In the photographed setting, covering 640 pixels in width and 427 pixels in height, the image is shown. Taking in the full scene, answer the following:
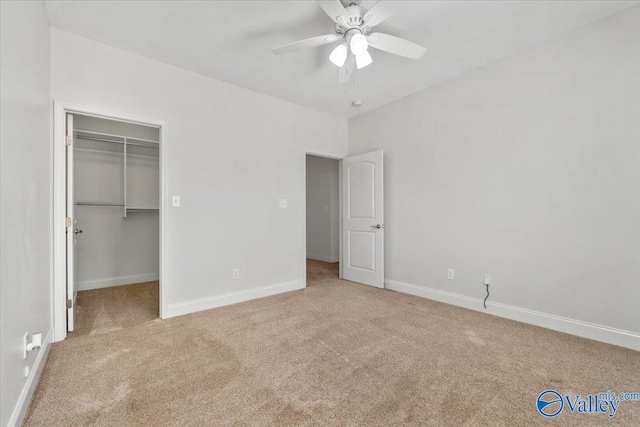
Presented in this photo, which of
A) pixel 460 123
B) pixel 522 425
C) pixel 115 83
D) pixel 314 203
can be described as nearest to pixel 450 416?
pixel 522 425

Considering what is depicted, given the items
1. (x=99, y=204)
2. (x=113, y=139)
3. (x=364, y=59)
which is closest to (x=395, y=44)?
(x=364, y=59)

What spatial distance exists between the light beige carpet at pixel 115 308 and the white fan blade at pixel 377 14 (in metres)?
3.28

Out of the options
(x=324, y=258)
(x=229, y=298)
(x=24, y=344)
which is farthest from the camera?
(x=324, y=258)

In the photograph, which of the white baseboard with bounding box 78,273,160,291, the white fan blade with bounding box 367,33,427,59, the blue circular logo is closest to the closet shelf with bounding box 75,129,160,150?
the white baseboard with bounding box 78,273,160,291

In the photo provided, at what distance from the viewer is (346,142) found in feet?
14.9

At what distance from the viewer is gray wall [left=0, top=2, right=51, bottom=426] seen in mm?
1259

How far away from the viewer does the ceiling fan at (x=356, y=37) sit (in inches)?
72.9

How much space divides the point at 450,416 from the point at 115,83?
11.9 feet

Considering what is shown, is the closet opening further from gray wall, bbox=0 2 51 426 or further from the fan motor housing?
the fan motor housing

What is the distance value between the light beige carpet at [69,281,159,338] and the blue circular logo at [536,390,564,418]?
10.4 ft

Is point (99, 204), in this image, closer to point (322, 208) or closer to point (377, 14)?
point (322, 208)

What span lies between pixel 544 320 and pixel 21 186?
4.03 meters

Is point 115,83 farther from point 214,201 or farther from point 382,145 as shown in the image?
point 382,145

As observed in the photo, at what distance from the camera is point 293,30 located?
2363 millimetres
